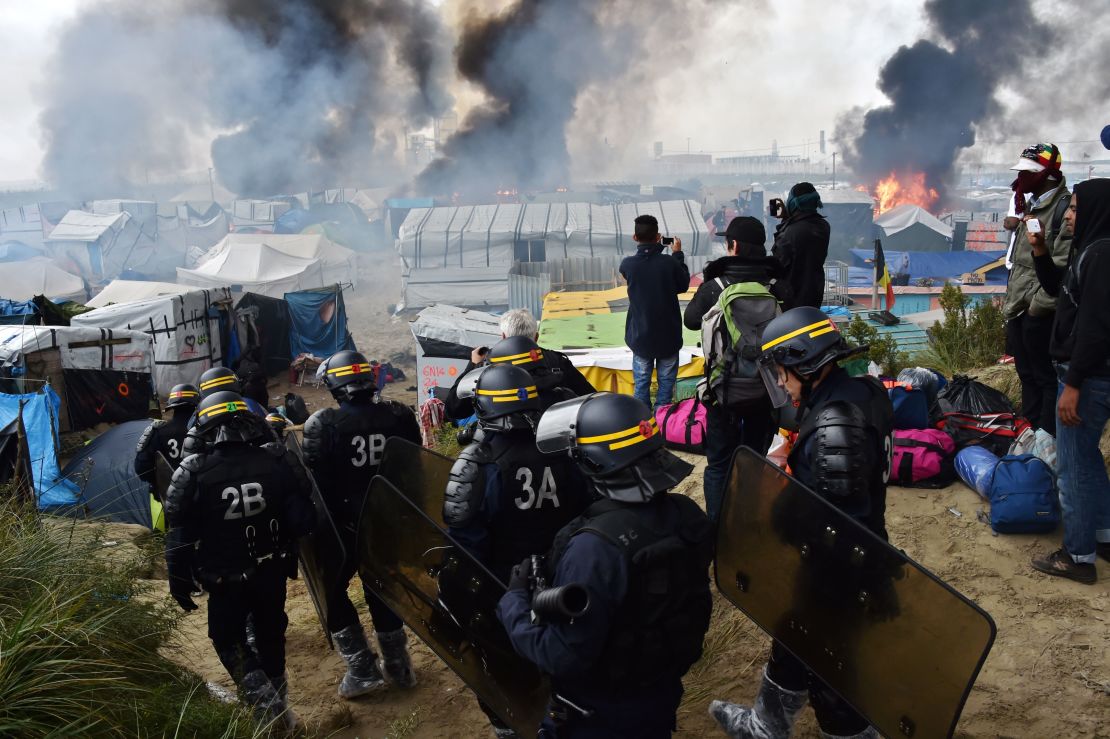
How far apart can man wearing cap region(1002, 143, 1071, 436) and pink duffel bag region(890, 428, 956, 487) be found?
24.7 inches

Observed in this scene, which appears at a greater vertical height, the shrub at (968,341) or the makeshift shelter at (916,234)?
the makeshift shelter at (916,234)

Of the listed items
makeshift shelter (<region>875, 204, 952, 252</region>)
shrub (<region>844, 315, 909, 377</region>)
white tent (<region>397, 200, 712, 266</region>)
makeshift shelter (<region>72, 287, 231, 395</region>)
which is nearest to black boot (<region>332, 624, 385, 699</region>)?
shrub (<region>844, 315, 909, 377</region>)

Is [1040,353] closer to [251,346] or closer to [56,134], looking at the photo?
[251,346]

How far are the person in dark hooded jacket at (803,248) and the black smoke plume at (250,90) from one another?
191 ft

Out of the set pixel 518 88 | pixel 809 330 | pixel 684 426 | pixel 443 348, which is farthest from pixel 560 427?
pixel 518 88

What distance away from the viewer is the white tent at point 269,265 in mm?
28297

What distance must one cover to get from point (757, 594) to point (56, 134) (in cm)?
8042

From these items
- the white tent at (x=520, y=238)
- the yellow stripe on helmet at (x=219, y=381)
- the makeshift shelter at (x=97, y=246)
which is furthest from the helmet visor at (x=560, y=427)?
the makeshift shelter at (x=97, y=246)

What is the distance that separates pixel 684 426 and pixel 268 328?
1606cm

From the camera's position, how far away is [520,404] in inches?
135

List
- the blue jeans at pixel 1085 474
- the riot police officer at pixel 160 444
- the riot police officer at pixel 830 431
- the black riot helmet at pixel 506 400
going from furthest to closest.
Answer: the riot police officer at pixel 160 444 < the blue jeans at pixel 1085 474 < the black riot helmet at pixel 506 400 < the riot police officer at pixel 830 431

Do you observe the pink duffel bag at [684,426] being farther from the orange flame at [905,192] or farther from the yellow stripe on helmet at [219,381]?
the orange flame at [905,192]

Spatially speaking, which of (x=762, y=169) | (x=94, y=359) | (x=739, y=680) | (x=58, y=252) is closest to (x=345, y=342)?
(x=94, y=359)

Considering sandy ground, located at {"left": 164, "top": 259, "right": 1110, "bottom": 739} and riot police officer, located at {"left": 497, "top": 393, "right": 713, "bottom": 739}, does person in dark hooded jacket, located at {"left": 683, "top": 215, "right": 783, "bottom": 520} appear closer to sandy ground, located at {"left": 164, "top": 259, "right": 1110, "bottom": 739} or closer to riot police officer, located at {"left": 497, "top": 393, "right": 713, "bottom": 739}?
sandy ground, located at {"left": 164, "top": 259, "right": 1110, "bottom": 739}
